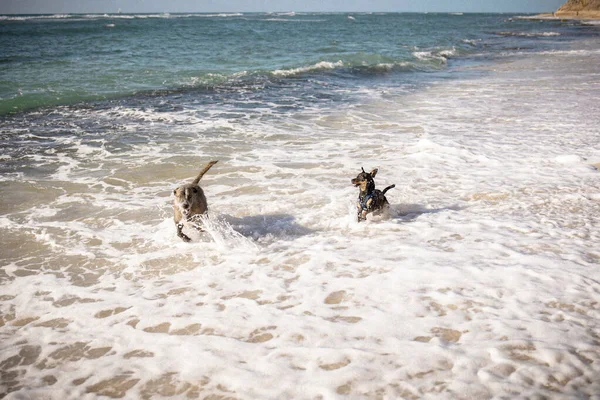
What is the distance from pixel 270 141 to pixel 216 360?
6687mm

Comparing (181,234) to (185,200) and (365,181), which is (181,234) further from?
(365,181)

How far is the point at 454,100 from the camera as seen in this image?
43.6ft

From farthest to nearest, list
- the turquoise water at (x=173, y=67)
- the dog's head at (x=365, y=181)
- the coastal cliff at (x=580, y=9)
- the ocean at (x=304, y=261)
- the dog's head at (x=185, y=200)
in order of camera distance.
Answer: the coastal cliff at (x=580, y=9) → the turquoise water at (x=173, y=67) → the dog's head at (x=365, y=181) → the dog's head at (x=185, y=200) → the ocean at (x=304, y=261)

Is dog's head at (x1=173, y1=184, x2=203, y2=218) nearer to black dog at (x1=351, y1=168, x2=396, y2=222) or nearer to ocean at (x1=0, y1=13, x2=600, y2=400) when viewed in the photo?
ocean at (x1=0, y1=13, x2=600, y2=400)

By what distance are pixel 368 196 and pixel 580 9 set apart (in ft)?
411

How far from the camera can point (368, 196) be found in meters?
4.92

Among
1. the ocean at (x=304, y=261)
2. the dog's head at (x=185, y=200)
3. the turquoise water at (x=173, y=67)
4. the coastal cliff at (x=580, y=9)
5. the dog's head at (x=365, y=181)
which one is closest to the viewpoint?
the ocean at (x=304, y=261)

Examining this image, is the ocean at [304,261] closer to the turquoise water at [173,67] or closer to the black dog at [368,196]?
the black dog at [368,196]

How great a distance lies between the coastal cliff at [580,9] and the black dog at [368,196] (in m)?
110

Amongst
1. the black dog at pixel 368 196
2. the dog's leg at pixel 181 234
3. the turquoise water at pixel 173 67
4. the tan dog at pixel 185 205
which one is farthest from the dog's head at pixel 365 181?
the turquoise water at pixel 173 67

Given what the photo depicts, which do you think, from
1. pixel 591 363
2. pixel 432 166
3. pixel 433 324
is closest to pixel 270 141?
pixel 432 166

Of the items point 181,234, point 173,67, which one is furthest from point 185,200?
point 173,67

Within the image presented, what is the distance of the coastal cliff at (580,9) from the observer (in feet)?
303

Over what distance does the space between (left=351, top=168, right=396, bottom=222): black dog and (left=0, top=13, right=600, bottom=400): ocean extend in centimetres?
19
